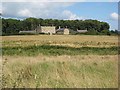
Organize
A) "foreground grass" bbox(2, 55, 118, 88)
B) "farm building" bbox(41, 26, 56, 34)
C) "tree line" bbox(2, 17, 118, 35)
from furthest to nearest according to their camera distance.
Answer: "farm building" bbox(41, 26, 56, 34), "tree line" bbox(2, 17, 118, 35), "foreground grass" bbox(2, 55, 118, 88)

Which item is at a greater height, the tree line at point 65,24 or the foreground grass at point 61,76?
the tree line at point 65,24

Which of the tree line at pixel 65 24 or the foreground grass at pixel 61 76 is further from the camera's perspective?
the tree line at pixel 65 24

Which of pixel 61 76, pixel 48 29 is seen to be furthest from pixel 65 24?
pixel 61 76

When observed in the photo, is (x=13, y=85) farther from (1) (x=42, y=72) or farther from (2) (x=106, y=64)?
(2) (x=106, y=64)

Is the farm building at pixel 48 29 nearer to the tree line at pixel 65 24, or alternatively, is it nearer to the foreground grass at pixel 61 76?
the tree line at pixel 65 24

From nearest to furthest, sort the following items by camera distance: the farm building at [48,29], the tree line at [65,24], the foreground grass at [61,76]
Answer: the foreground grass at [61,76]
the tree line at [65,24]
the farm building at [48,29]

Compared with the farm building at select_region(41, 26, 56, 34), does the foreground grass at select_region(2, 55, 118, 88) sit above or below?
below

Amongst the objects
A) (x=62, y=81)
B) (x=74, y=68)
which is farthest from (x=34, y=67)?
(x=62, y=81)

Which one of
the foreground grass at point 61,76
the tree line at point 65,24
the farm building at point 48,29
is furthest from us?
the farm building at point 48,29

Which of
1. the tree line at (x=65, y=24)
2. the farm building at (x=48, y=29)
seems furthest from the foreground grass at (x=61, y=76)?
the farm building at (x=48, y=29)

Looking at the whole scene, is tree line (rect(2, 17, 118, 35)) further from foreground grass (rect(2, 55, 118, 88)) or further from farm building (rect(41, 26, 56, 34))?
foreground grass (rect(2, 55, 118, 88))

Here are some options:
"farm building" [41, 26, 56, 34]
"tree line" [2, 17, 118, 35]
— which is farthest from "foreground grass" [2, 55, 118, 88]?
"farm building" [41, 26, 56, 34]

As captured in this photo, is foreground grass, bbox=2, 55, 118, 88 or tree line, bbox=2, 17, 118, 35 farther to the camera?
tree line, bbox=2, 17, 118, 35

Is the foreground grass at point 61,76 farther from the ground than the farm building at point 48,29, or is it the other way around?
the farm building at point 48,29
